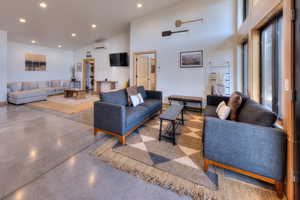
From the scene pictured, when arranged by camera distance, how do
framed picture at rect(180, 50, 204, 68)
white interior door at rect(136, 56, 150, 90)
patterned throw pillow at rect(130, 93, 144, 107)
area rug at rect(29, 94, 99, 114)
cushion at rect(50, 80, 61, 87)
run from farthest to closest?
cushion at rect(50, 80, 61, 87) < white interior door at rect(136, 56, 150, 90) < framed picture at rect(180, 50, 204, 68) < area rug at rect(29, 94, 99, 114) < patterned throw pillow at rect(130, 93, 144, 107)

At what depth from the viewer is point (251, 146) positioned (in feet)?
4.68

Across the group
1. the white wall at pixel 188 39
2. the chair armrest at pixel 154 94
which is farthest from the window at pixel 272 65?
the chair armrest at pixel 154 94

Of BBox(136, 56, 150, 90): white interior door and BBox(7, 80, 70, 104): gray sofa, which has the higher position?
BBox(136, 56, 150, 90): white interior door

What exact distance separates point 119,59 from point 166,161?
20.1 feet

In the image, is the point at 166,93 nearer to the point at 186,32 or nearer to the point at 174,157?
the point at 186,32

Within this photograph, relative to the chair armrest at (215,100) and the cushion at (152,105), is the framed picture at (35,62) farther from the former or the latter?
the chair armrest at (215,100)

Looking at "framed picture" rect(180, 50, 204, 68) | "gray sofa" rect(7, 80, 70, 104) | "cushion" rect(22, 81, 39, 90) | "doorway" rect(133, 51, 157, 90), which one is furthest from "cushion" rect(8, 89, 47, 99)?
"framed picture" rect(180, 50, 204, 68)

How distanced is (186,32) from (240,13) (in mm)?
1577

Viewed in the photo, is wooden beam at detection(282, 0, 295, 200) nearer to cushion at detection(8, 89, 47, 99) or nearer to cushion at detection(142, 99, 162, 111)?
cushion at detection(142, 99, 162, 111)

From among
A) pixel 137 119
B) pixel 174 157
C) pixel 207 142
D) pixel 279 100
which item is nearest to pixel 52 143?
pixel 137 119

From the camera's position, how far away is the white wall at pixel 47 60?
635 centimetres

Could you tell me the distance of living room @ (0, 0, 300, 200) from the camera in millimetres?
1404

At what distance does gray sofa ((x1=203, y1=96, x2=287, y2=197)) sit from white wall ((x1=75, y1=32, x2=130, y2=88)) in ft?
19.9

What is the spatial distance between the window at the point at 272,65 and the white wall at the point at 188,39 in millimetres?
1640
